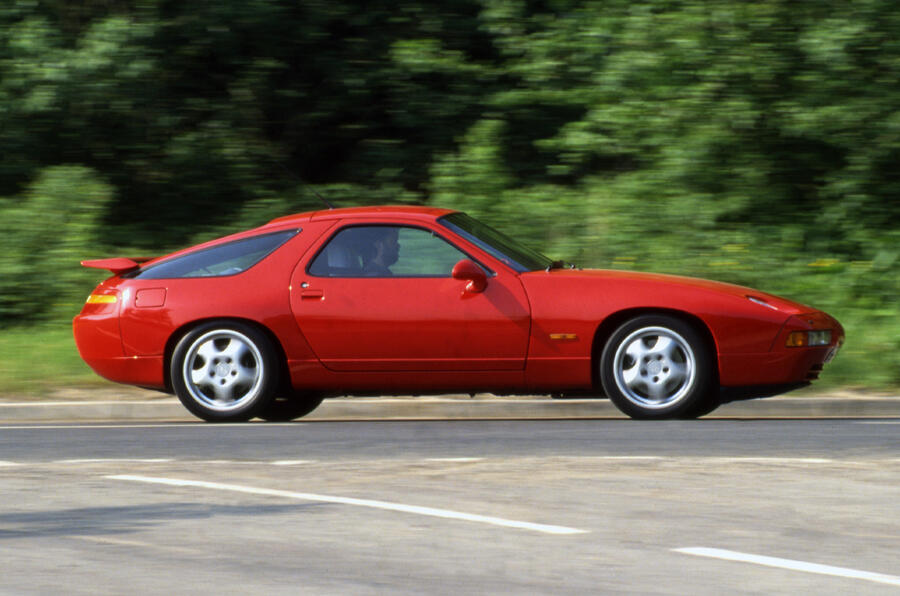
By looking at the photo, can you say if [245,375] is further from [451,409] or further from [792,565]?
[792,565]

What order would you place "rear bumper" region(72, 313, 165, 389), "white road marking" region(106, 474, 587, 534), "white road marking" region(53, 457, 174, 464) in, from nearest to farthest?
"white road marking" region(106, 474, 587, 534) → "white road marking" region(53, 457, 174, 464) → "rear bumper" region(72, 313, 165, 389)

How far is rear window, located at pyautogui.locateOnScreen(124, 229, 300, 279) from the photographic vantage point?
1003cm

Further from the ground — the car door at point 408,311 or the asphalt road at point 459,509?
the car door at point 408,311

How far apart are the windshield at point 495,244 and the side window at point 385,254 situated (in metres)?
0.18

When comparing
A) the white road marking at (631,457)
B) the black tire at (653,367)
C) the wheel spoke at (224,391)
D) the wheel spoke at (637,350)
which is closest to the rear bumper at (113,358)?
the wheel spoke at (224,391)

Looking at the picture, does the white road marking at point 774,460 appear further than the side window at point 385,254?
No

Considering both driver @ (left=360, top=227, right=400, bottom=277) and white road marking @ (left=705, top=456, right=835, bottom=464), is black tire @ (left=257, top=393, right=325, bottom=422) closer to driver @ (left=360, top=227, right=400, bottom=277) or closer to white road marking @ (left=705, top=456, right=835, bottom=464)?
driver @ (left=360, top=227, right=400, bottom=277)

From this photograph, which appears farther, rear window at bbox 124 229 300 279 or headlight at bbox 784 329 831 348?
rear window at bbox 124 229 300 279

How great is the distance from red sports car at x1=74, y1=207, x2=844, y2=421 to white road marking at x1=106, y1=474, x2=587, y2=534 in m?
2.18

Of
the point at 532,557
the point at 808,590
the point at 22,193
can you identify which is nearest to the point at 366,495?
the point at 532,557

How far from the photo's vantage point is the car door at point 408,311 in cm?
955

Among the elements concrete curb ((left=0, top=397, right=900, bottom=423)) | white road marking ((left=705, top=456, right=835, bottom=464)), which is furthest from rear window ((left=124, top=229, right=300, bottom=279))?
white road marking ((left=705, top=456, right=835, bottom=464))

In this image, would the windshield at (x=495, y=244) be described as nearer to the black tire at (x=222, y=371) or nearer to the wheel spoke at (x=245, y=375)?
the black tire at (x=222, y=371)

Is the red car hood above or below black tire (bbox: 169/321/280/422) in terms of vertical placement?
above
